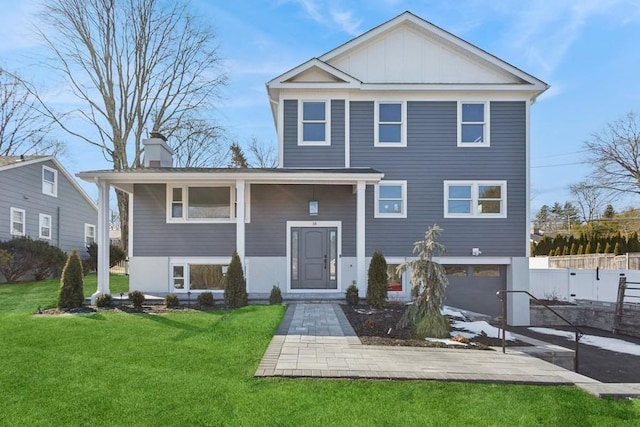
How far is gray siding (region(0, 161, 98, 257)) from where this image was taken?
16156 mm

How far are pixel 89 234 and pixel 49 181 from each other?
473cm

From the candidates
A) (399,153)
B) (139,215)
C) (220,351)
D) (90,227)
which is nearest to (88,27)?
(90,227)

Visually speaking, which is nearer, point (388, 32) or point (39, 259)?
point (388, 32)

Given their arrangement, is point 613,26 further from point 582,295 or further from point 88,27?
point 88,27

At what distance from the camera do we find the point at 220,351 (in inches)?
217

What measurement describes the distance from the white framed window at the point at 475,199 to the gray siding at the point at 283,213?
301cm

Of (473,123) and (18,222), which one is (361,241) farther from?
(18,222)

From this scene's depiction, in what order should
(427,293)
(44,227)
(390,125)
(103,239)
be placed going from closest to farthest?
(427,293), (103,239), (390,125), (44,227)

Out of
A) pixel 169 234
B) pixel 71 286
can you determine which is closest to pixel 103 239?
pixel 71 286

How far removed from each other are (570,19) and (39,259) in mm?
21596

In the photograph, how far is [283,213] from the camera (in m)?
11.8

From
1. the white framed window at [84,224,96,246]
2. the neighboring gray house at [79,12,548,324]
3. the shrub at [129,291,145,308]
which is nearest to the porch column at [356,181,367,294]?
the neighboring gray house at [79,12,548,324]

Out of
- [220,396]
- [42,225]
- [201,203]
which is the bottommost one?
[220,396]

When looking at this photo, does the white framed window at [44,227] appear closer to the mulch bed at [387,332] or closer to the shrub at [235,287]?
the shrub at [235,287]
